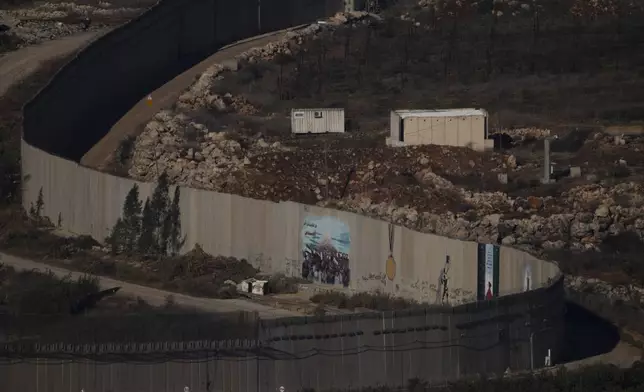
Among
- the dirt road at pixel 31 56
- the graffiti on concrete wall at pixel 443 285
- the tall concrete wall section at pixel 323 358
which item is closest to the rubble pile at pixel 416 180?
the graffiti on concrete wall at pixel 443 285

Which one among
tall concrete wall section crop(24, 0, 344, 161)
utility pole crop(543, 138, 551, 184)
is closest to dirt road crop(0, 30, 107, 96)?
tall concrete wall section crop(24, 0, 344, 161)

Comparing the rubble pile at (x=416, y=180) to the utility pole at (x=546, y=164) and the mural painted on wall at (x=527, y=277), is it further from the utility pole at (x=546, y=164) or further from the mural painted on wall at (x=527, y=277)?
the mural painted on wall at (x=527, y=277)

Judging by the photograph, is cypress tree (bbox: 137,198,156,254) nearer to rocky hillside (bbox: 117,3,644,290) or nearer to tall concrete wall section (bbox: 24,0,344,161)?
rocky hillside (bbox: 117,3,644,290)

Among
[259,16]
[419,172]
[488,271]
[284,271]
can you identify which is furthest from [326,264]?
[259,16]

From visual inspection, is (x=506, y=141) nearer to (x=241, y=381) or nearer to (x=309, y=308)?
(x=309, y=308)

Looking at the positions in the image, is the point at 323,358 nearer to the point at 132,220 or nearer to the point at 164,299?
the point at 164,299

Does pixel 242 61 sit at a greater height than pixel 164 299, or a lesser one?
greater

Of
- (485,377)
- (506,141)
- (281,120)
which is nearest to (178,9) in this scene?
(281,120)
